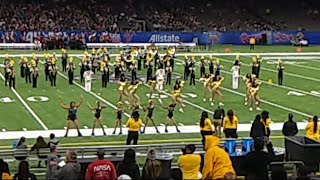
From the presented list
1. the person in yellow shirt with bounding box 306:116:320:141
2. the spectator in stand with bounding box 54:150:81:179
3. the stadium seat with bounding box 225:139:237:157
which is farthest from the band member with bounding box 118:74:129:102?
the spectator in stand with bounding box 54:150:81:179

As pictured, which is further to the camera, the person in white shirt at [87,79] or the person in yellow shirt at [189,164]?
the person in white shirt at [87,79]

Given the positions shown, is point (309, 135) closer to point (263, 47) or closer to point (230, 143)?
point (230, 143)

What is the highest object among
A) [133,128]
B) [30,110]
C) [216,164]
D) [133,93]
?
[216,164]

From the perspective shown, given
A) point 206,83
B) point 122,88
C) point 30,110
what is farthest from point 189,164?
point 206,83

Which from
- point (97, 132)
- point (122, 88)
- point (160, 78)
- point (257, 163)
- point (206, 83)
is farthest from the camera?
point (160, 78)

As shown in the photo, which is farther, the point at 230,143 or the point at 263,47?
the point at 263,47

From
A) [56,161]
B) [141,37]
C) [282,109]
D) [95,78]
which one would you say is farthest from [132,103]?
[141,37]

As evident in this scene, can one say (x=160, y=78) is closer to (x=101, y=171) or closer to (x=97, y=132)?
(x=97, y=132)

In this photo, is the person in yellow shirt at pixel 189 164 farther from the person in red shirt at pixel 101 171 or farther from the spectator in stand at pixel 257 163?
the person in red shirt at pixel 101 171

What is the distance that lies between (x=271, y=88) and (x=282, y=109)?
519 cm

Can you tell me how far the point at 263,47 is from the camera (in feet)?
160

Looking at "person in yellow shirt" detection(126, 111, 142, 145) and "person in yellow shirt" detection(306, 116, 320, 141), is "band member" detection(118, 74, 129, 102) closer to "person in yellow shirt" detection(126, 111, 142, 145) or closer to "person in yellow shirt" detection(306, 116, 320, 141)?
"person in yellow shirt" detection(126, 111, 142, 145)

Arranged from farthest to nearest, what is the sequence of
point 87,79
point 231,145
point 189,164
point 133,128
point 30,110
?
→ point 87,79 → point 30,110 → point 133,128 → point 231,145 → point 189,164

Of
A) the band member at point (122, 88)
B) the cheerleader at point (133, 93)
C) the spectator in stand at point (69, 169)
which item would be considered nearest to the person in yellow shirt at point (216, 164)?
the spectator in stand at point (69, 169)
